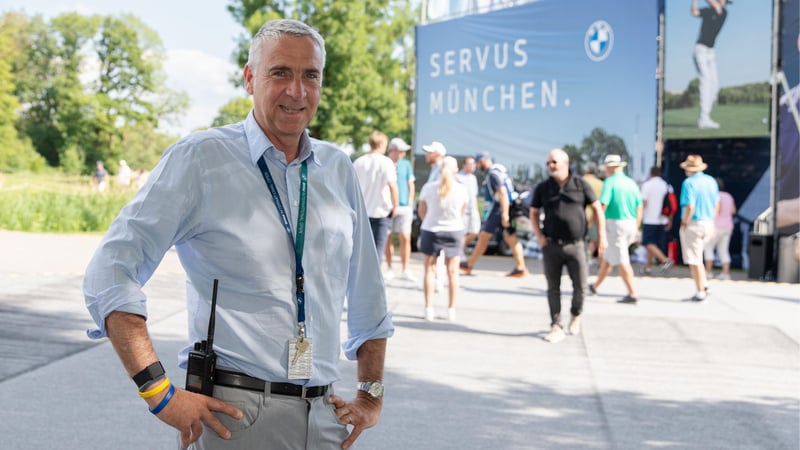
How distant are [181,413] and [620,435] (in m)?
4.00

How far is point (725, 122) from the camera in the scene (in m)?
16.4

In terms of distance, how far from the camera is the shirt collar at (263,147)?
7.59 ft

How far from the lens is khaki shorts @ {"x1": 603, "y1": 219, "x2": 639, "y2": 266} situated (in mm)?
11578

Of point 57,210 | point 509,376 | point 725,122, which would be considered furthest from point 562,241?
point 57,210

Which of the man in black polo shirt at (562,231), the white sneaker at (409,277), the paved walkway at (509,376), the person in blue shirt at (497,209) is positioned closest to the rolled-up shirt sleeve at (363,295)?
the paved walkway at (509,376)

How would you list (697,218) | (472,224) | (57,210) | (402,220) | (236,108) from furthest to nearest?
(236,108) → (57,210) → (472,224) → (402,220) → (697,218)

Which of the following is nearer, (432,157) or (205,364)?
(205,364)

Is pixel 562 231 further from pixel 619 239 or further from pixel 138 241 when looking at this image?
pixel 138 241

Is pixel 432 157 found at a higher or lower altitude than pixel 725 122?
lower

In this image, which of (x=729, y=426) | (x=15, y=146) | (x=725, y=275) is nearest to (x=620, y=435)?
(x=729, y=426)

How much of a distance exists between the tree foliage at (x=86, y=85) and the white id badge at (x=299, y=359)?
69056 millimetres

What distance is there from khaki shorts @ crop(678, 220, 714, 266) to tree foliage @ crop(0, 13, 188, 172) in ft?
201

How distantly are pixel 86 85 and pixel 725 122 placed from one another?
205ft

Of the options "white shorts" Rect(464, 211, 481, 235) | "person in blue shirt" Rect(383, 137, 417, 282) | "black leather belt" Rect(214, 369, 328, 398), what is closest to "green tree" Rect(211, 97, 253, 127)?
"white shorts" Rect(464, 211, 481, 235)
